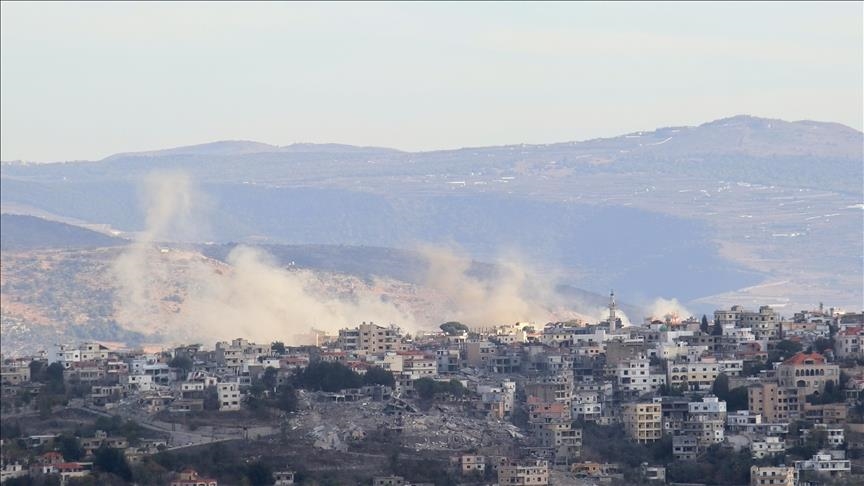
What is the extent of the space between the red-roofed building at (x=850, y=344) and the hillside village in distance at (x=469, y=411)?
71 mm

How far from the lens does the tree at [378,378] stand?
84.2m

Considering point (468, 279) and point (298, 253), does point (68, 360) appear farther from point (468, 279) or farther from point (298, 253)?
point (298, 253)

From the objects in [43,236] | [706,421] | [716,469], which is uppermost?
[706,421]

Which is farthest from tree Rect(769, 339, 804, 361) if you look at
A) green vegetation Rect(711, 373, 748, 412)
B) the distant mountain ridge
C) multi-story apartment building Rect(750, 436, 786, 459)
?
the distant mountain ridge

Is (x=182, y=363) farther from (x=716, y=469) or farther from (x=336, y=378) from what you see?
(x=716, y=469)

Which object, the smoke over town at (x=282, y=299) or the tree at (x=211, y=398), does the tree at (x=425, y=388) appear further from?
the smoke over town at (x=282, y=299)

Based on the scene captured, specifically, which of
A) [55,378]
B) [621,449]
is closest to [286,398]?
[621,449]

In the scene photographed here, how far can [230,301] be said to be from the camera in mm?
139875

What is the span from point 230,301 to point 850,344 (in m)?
58.5

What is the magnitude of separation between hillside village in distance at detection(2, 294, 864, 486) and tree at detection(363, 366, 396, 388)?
0.19 feet

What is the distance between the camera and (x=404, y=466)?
74.9 m

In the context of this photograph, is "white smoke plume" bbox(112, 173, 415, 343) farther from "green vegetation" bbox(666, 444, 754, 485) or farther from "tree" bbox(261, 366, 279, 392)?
"green vegetation" bbox(666, 444, 754, 485)

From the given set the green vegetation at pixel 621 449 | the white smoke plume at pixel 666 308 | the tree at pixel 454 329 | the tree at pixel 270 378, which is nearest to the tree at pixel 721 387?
the green vegetation at pixel 621 449

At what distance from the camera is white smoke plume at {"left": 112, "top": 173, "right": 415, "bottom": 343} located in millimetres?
126250
